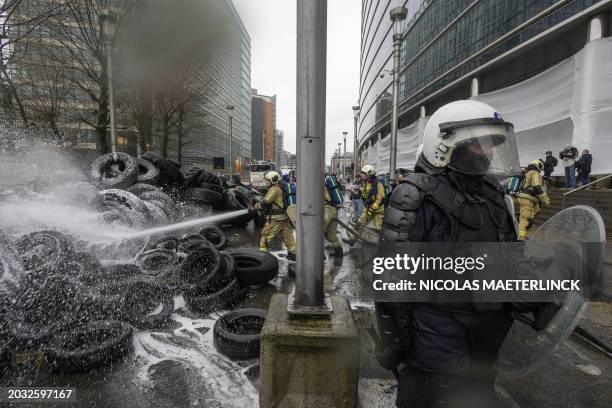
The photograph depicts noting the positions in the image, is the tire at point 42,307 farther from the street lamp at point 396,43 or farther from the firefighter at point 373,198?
the street lamp at point 396,43

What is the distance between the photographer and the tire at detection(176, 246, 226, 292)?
423 centimetres

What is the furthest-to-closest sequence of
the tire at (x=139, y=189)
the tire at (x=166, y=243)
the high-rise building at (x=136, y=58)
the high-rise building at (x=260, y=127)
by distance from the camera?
the high-rise building at (x=260, y=127) → the tire at (x=139, y=189) → the tire at (x=166, y=243) → the high-rise building at (x=136, y=58)

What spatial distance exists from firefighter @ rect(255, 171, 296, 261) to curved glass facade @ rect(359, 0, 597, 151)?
12.5 metres

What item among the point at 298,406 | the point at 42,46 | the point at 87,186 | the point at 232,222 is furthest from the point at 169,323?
the point at 42,46

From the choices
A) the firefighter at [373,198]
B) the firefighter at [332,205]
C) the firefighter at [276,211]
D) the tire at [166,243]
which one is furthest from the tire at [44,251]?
the firefighter at [373,198]

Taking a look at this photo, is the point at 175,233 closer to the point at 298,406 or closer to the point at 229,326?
the point at 229,326

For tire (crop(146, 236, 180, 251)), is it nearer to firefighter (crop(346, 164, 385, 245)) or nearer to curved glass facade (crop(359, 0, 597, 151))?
firefighter (crop(346, 164, 385, 245))

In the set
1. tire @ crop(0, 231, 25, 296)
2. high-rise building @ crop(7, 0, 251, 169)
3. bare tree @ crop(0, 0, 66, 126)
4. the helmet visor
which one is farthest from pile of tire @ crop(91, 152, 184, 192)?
the helmet visor

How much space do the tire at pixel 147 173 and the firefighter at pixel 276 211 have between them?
4.46 meters

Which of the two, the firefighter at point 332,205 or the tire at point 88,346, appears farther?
the firefighter at point 332,205

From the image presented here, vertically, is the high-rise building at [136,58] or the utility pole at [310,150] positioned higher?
the high-rise building at [136,58]

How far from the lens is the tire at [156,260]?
16.1ft

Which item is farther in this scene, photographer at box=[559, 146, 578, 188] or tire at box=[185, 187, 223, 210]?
tire at box=[185, 187, 223, 210]

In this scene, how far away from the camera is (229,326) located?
352cm
